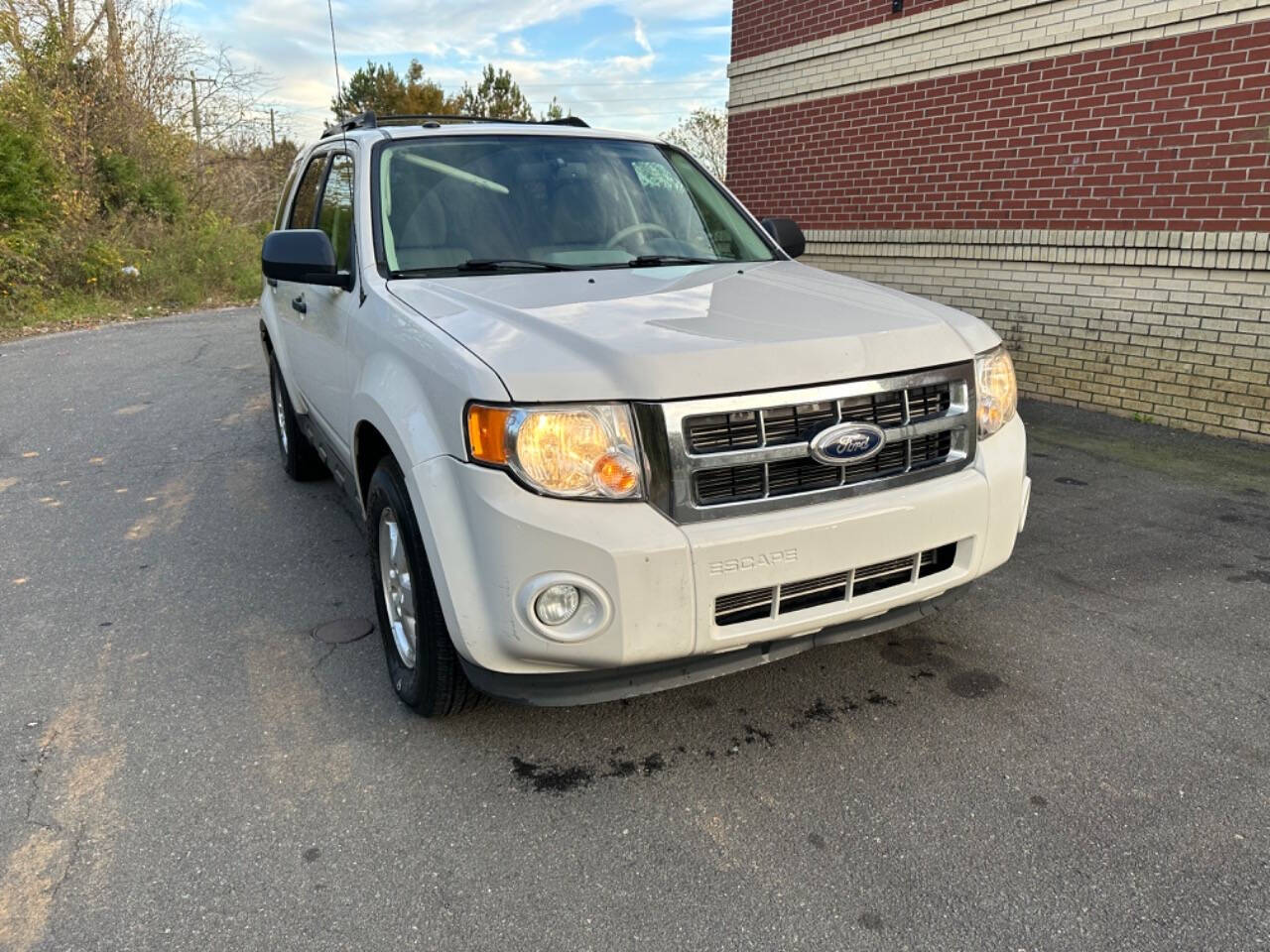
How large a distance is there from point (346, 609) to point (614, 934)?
213cm

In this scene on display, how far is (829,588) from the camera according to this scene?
2.52m

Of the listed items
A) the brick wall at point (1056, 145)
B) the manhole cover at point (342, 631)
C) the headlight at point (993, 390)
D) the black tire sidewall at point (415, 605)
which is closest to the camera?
Answer: the black tire sidewall at point (415, 605)

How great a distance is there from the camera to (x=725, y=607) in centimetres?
238

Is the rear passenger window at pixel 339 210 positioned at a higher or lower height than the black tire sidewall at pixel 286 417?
higher

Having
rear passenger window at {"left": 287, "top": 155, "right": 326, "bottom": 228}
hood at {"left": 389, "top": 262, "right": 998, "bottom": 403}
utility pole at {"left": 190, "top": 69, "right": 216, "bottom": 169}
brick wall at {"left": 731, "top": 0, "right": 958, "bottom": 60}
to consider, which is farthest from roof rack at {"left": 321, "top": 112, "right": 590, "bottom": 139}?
utility pole at {"left": 190, "top": 69, "right": 216, "bottom": 169}

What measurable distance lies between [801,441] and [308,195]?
3481 mm

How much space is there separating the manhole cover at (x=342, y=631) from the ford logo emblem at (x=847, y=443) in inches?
80.3

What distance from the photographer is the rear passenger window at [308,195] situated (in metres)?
4.53

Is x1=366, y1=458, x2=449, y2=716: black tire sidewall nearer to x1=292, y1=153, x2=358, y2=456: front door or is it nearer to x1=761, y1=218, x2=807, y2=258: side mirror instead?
x1=292, y1=153, x2=358, y2=456: front door

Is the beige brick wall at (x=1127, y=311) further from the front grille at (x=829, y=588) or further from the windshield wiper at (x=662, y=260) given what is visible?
the front grille at (x=829, y=588)

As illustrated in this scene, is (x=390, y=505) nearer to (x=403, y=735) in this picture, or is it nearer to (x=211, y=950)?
(x=403, y=735)

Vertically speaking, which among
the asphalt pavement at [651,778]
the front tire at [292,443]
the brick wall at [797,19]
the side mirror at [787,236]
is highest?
the brick wall at [797,19]

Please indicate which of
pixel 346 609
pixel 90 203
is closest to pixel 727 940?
pixel 346 609

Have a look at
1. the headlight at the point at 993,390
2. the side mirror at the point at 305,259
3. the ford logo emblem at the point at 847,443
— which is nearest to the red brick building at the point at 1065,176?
the headlight at the point at 993,390
